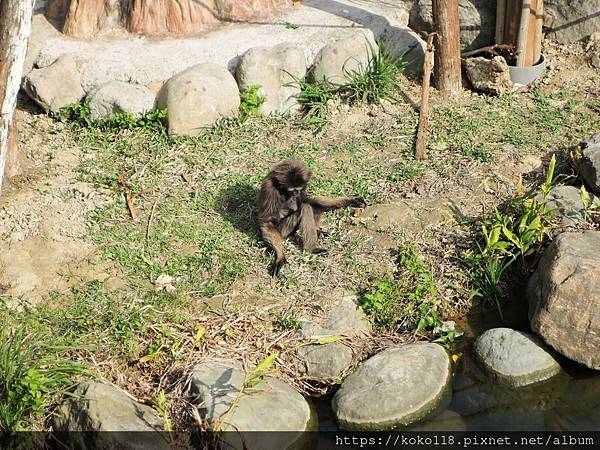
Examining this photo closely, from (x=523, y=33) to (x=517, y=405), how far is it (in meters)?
5.82

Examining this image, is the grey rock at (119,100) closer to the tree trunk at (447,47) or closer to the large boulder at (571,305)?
the tree trunk at (447,47)

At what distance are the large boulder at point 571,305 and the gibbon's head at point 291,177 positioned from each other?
2.72 m

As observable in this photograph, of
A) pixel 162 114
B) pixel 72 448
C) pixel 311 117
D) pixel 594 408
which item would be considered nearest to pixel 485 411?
pixel 594 408

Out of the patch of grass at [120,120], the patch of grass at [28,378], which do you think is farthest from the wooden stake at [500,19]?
the patch of grass at [28,378]

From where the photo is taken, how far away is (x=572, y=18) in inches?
444

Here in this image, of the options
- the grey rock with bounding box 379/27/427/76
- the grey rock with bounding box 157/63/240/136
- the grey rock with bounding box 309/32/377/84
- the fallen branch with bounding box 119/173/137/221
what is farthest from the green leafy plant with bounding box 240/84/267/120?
the grey rock with bounding box 379/27/427/76

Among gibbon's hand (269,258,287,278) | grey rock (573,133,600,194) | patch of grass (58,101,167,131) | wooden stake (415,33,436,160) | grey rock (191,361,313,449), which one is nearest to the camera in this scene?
grey rock (191,361,313,449)

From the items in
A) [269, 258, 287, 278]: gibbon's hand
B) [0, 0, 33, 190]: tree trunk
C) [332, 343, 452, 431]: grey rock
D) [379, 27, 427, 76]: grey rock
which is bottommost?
[332, 343, 452, 431]: grey rock

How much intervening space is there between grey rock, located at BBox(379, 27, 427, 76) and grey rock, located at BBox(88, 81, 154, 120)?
367cm

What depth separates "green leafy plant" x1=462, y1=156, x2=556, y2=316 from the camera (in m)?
8.22

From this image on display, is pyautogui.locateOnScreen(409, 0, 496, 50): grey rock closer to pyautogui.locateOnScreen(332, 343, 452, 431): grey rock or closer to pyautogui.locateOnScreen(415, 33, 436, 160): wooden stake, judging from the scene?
pyautogui.locateOnScreen(415, 33, 436, 160): wooden stake

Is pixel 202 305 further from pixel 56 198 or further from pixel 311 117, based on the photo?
pixel 311 117

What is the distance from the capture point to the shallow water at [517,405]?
6.95 meters

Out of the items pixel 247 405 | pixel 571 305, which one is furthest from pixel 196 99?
pixel 571 305
